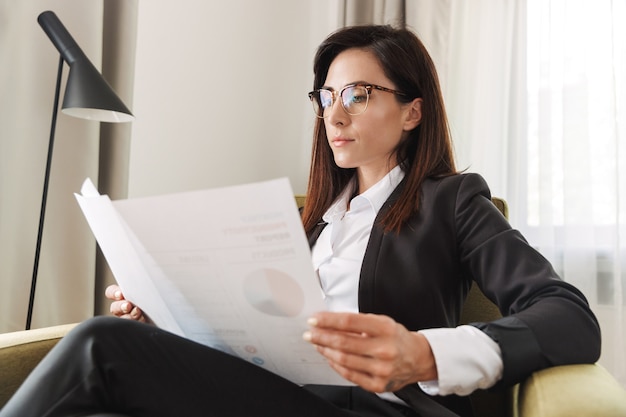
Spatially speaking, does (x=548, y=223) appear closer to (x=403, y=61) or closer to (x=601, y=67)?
(x=601, y=67)

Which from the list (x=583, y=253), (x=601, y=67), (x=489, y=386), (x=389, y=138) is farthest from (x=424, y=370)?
(x=601, y=67)

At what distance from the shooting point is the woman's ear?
1.27 m

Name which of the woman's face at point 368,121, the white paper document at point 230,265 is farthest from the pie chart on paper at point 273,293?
the woman's face at point 368,121

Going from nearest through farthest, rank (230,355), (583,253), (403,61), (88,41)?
(230,355), (403,61), (88,41), (583,253)

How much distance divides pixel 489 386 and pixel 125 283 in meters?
0.56

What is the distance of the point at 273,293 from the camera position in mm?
693

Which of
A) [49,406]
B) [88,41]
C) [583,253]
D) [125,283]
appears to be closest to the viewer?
[49,406]

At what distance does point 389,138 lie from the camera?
1.26m

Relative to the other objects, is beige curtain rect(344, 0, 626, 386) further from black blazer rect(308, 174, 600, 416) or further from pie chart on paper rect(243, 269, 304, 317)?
pie chart on paper rect(243, 269, 304, 317)

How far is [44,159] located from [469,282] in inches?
45.7

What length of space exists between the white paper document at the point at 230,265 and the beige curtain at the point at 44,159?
32.2 inches

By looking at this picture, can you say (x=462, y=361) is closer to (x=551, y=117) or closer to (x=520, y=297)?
(x=520, y=297)

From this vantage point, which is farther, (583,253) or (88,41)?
(583,253)

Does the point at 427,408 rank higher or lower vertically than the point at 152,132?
lower
